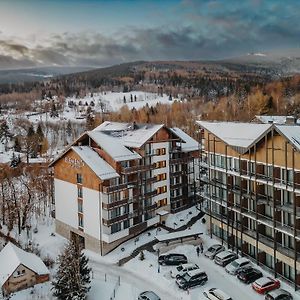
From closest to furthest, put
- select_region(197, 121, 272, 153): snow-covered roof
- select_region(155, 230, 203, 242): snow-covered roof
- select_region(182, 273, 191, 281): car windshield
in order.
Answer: select_region(182, 273, 191, 281): car windshield
select_region(197, 121, 272, 153): snow-covered roof
select_region(155, 230, 203, 242): snow-covered roof

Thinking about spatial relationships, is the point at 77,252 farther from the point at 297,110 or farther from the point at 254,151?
the point at 297,110

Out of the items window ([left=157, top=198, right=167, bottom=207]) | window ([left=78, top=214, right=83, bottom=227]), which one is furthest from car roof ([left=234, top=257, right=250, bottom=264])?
window ([left=78, top=214, right=83, bottom=227])

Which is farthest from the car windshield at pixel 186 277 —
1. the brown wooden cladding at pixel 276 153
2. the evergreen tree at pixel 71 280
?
the brown wooden cladding at pixel 276 153

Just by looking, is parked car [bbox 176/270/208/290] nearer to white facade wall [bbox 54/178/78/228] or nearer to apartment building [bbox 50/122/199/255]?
apartment building [bbox 50/122/199/255]

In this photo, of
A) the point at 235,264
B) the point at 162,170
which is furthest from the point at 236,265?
the point at 162,170

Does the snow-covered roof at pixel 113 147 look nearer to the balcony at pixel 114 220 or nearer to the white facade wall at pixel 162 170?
the white facade wall at pixel 162 170

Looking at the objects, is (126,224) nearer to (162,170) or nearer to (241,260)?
(162,170)

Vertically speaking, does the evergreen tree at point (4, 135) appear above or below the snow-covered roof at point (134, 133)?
above
